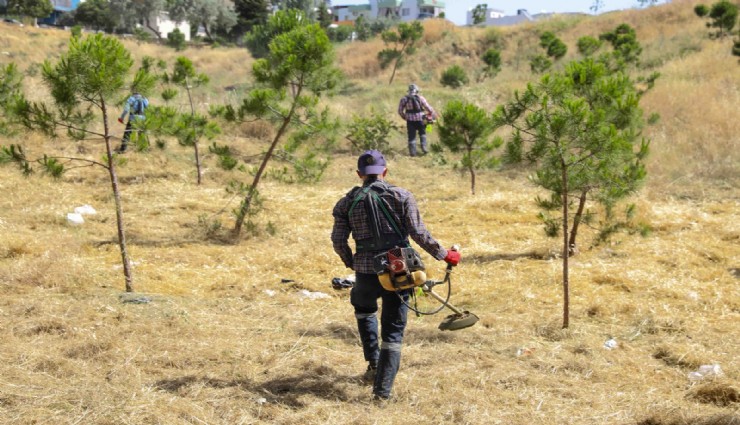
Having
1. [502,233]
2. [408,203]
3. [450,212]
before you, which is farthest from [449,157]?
[408,203]

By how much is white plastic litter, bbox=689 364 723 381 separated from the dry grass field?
7 cm

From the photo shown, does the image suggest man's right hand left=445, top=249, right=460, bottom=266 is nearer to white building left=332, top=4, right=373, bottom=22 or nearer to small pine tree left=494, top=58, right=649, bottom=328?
small pine tree left=494, top=58, right=649, bottom=328

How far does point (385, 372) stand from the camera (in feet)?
13.7

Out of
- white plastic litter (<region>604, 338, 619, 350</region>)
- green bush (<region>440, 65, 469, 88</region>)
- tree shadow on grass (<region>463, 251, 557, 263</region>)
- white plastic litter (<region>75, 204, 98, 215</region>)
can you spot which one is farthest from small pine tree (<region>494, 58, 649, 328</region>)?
green bush (<region>440, 65, 469, 88</region>)

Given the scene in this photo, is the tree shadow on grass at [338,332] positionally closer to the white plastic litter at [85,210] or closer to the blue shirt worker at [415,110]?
the white plastic litter at [85,210]

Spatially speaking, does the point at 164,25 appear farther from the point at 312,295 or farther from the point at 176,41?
the point at 312,295

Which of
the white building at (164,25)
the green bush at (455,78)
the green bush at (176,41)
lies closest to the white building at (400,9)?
the white building at (164,25)

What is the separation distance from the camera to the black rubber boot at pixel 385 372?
4152 millimetres

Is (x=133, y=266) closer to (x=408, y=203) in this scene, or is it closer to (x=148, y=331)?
(x=148, y=331)

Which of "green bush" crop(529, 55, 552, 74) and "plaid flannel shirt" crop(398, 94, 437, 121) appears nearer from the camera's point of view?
"plaid flannel shirt" crop(398, 94, 437, 121)

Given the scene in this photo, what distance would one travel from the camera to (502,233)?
990cm

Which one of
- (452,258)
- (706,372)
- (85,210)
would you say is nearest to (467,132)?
(85,210)

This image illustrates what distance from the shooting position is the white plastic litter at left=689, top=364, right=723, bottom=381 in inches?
190

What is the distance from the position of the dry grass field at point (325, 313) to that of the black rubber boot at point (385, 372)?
0.29 feet
